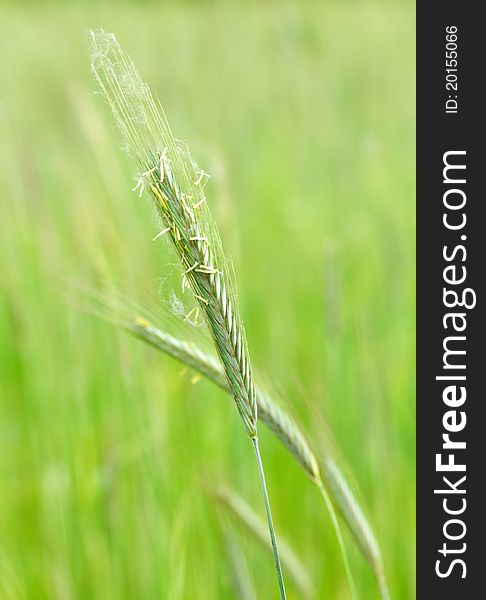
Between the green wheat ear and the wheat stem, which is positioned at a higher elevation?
the green wheat ear

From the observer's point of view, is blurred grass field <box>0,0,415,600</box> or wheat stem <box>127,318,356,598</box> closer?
wheat stem <box>127,318,356,598</box>

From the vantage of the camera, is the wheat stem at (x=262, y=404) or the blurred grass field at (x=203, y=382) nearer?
the wheat stem at (x=262, y=404)

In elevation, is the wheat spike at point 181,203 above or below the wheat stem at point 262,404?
above

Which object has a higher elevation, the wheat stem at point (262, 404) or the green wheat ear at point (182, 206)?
the green wheat ear at point (182, 206)

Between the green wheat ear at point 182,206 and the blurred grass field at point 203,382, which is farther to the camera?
the blurred grass field at point 203,382

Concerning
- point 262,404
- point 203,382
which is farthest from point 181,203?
point 203,382

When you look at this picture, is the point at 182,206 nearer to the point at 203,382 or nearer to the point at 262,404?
the point at 262,404
